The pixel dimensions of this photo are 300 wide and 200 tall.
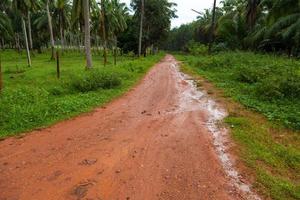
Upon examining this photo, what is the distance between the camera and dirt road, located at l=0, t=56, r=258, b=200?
4.38 m

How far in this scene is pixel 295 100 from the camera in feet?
30.9

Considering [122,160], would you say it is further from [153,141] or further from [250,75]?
[250,75]

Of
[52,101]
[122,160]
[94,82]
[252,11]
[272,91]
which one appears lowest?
[122,160]

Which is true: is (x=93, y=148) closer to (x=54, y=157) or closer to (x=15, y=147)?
(x=54, y=157)

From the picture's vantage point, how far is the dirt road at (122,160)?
4383mm

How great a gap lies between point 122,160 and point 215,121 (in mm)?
3388

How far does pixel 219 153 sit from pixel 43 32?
5405 cm

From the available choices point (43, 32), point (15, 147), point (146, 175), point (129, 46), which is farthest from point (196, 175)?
point (43, 32)

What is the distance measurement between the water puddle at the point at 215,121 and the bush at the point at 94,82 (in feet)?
10.1

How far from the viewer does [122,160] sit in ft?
17.9

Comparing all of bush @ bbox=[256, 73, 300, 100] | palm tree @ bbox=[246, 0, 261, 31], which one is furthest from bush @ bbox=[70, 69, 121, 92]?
palm tree @ bbox=[246, 0, 261, 31]

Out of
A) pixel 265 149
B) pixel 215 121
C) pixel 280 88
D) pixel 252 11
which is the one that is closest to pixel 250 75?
pixel 280 88

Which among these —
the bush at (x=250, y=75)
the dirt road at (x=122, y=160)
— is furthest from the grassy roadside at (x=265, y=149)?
the bush at (x=250, y=75)

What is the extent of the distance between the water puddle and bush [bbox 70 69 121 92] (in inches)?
121
